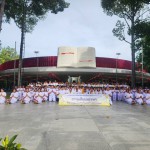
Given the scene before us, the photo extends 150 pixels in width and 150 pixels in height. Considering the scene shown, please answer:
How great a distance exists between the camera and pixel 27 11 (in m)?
35.7

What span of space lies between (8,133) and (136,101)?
1818cm

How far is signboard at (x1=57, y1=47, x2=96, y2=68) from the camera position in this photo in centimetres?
4550

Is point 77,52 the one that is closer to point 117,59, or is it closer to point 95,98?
point 117,59

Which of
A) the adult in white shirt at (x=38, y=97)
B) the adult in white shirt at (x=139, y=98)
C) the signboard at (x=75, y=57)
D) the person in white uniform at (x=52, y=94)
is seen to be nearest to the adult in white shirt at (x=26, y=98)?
the adult in white shirt at (x=38, y=97)

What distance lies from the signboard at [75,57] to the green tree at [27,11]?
9.13 m

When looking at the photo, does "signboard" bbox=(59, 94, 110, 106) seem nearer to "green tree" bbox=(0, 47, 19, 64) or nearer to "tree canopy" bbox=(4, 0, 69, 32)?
"tree canopy" bbox=(4, 0, 69, 32)

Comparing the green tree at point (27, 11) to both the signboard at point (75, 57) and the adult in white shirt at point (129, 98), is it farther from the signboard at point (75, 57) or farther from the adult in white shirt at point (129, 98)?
the adult in white shirt at point (129, 98)

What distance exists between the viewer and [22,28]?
3528 cm

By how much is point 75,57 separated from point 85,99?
23.2 m

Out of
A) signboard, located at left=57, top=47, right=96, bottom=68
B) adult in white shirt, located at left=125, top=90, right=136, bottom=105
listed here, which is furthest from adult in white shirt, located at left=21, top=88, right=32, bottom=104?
signboard, located at left=57, top=47, right=96, bottom=68

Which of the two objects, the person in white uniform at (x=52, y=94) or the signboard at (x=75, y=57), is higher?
the signboard at (x=75, y=57)

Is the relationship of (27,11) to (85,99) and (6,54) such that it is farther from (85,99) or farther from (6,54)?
(6,54)

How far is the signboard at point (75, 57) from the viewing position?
45500 millimetres

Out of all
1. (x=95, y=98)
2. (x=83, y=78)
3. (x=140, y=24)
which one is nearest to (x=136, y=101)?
(x=95, y=98)
